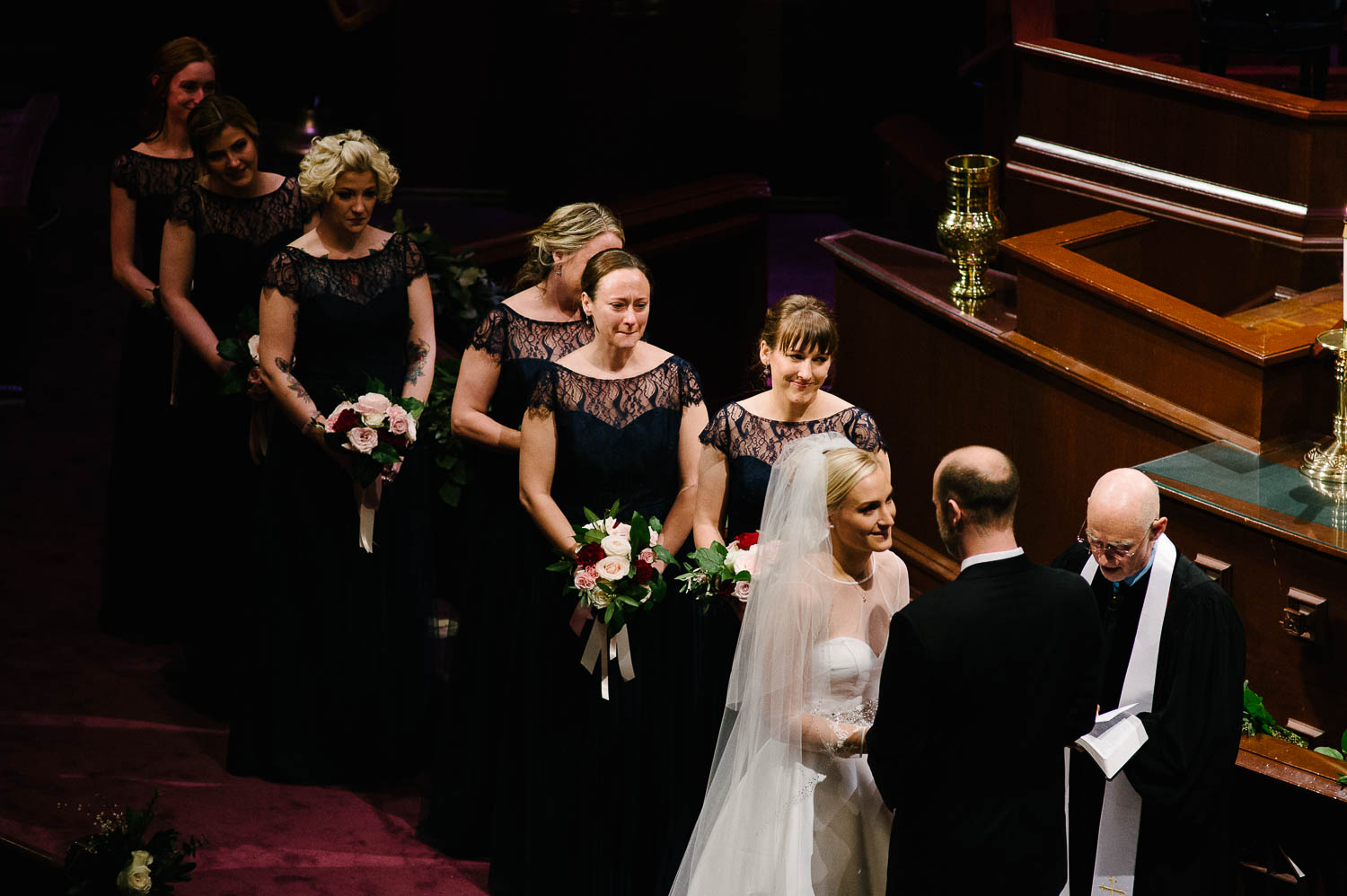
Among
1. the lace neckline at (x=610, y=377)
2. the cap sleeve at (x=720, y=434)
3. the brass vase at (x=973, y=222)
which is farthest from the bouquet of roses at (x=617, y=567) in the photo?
the brass vase at (x=973, y=222)

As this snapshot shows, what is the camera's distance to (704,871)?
355 cm

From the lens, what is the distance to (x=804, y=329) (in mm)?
4012

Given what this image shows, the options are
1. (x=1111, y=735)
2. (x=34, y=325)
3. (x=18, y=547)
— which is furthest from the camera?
(x=34, y=325)

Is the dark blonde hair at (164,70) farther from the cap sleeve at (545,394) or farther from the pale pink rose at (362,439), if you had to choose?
the cap sleeve at (545,394)

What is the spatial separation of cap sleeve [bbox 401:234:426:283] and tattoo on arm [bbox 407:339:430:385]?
0.20 metres

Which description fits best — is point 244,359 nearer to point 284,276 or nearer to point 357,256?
point 284,276

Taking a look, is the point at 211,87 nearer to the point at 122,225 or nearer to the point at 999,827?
the point at 122,225

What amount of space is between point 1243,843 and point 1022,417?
1.97 meters

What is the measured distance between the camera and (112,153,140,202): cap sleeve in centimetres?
554

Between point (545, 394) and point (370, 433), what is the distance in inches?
27.7

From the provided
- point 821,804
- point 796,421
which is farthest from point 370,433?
point 821,804

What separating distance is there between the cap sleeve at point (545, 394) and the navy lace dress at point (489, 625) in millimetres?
277

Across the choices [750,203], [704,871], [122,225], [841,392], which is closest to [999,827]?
[704,871]

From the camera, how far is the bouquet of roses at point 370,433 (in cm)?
459
